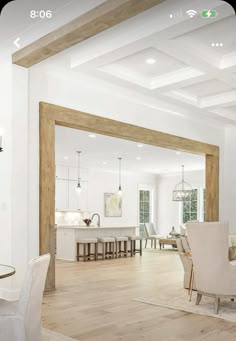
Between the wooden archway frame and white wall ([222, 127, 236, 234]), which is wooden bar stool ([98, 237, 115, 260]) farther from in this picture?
the wooden archway frame

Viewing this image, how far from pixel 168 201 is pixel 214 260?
11.0m

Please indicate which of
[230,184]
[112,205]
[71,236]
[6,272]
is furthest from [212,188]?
[6,272]

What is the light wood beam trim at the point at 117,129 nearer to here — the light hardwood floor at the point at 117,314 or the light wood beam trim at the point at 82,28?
the light wood beam trim at the point at 82,28

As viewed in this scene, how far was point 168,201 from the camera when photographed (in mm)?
15141

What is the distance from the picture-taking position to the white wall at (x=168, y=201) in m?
14.6

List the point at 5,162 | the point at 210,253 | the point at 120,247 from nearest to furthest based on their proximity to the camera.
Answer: the point at 210,253, the point at 5,162, the point at 120,247

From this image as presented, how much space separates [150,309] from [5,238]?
1.86 meters

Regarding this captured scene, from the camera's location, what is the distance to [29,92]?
16.5 ft

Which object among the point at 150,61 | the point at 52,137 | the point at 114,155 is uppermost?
the point at 150,61

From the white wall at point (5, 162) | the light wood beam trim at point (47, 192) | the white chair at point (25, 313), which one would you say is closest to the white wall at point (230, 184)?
the light wood beam trim at point (47, 192)

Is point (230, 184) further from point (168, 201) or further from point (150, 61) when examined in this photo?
point (168, 201)

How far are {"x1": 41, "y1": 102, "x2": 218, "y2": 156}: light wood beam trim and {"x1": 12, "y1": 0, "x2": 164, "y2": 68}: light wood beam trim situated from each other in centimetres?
78

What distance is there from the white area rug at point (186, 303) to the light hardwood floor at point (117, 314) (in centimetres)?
13

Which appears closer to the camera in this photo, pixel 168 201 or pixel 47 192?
pixel 47 192
